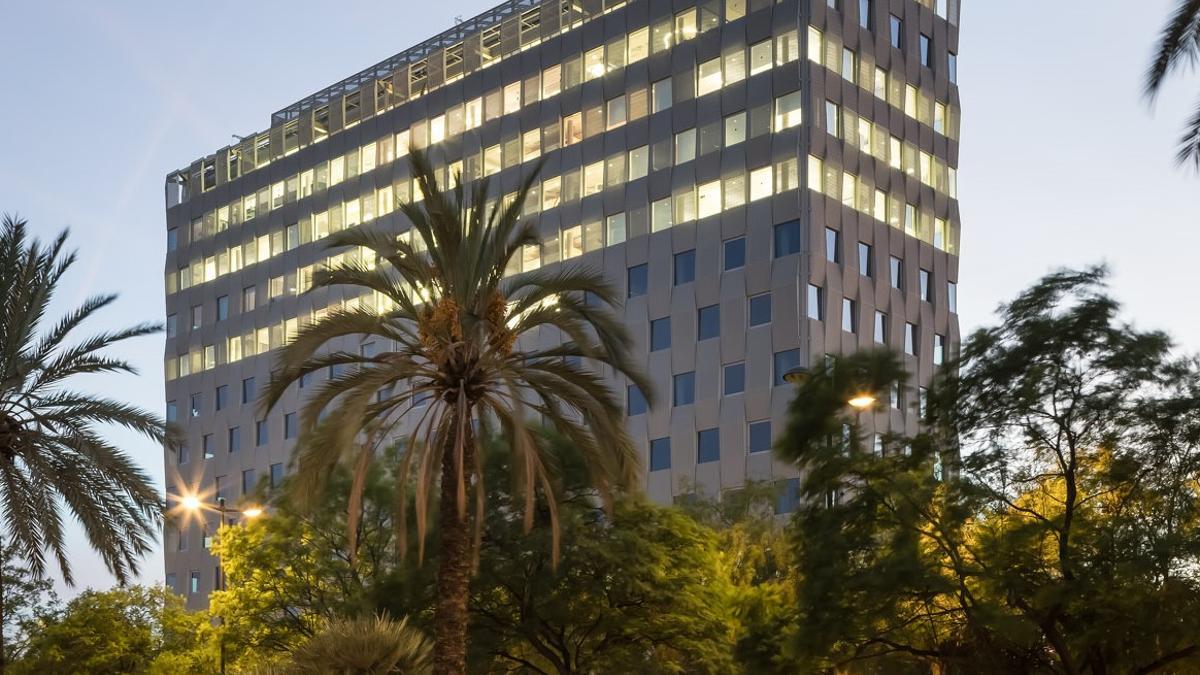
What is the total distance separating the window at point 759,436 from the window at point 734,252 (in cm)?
746

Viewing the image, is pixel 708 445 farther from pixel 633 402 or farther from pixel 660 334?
pixel 660 334

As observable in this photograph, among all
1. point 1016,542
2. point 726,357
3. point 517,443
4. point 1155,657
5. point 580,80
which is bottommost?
point 1155,657

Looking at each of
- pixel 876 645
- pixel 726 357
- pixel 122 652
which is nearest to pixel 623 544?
pixel 876 645

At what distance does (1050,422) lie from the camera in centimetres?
3080

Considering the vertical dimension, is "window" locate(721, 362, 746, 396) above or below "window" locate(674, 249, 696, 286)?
below

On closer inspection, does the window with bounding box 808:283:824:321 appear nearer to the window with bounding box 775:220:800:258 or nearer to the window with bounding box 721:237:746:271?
the window with bounding box 775:220:800:258

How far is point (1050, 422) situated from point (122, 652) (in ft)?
111

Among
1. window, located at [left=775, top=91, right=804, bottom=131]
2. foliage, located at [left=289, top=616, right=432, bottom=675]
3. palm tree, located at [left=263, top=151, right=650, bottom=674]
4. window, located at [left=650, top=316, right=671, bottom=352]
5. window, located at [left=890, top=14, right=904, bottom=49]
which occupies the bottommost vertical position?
foliage, located at [left=289, top=616, right=432, bottom=675]

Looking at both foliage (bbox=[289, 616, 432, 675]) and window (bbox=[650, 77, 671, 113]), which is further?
window (bbox=[650, 77, 671, 113])

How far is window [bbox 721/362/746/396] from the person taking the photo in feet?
245

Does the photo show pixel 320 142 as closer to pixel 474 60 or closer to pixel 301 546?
pixel 474 60

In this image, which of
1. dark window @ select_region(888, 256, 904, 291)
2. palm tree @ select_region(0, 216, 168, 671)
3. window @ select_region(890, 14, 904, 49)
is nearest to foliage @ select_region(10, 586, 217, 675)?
palm tree @ select_region(0, 216, 168, 671)

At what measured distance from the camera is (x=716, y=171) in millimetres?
77500

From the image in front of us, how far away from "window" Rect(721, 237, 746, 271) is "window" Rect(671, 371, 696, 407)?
5.23 meters
